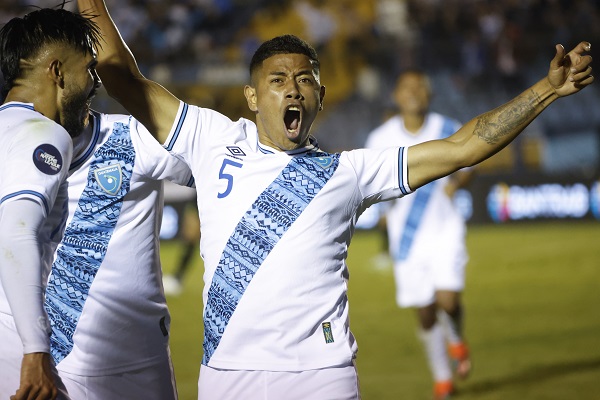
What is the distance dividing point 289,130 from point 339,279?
605mm

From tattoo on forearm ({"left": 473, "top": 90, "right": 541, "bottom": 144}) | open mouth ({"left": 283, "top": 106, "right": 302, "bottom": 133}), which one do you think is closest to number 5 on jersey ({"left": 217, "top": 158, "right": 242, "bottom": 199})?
open mouth ({"left": 283, "top": 106, "right": 302, "bottom": 133})

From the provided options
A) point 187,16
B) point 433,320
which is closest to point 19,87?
point 433,320

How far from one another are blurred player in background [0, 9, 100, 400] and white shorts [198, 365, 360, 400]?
2.52 ft

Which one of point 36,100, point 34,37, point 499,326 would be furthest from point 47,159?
point 499,326

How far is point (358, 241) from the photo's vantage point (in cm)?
1720

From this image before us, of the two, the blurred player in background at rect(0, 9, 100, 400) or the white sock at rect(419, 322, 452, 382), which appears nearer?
the blurred player in background at rect(0, 9, 100, 400)

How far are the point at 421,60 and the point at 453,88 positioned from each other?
876 mm

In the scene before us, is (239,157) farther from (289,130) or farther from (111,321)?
(111,321)

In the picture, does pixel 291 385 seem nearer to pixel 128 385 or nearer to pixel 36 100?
pixel 128 385

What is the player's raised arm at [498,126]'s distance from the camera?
3438 millimetres

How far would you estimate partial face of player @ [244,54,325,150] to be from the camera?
3.60 metres

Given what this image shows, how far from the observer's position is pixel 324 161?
362 cm

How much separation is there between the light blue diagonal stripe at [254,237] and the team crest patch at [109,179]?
1.96 feet

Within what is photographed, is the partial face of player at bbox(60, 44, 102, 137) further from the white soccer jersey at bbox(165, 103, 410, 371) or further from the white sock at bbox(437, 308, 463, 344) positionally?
the white sock at bbox(437, 308, 463, 344)
